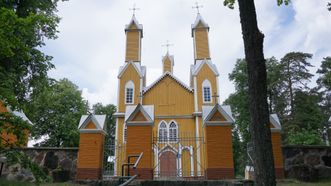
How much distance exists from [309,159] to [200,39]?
18091mm

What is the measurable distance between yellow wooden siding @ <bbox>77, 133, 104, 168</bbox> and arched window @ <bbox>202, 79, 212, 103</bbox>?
49.5 ft

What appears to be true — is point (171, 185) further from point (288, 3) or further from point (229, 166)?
point (288, 3)

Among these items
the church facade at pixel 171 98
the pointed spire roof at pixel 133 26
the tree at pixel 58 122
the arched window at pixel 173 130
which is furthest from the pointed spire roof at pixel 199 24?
the tree at pixel 58 122

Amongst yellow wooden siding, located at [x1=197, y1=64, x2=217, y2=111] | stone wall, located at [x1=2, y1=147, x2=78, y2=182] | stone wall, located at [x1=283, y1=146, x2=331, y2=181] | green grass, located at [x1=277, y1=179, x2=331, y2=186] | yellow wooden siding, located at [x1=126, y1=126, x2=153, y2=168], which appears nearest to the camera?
green grass, located at [x1=277, y1=179, x2=331, y2=186]

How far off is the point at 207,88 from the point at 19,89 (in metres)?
14.9

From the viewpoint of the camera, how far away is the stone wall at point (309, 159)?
902 centimetres

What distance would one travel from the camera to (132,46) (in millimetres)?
26359

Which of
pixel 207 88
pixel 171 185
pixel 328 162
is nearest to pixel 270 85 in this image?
pixel 207 88

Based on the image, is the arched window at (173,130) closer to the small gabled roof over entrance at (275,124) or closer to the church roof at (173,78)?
the church roof at (173,78)

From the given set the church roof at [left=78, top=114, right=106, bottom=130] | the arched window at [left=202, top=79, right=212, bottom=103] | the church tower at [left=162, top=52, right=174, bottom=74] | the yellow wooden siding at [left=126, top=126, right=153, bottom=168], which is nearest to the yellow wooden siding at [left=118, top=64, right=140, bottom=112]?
the arched window at [left=202, top=79, right=212, bottom=103]

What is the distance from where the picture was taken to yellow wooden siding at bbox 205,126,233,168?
8.69 metres

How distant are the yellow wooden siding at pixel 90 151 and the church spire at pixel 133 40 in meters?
17.1

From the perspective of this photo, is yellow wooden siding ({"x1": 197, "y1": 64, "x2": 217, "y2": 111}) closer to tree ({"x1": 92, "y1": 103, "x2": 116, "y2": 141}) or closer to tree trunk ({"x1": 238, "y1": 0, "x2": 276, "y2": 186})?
tree trunk ({"x1": 238, "y1": 0, "x2": 276, "y2": 186})

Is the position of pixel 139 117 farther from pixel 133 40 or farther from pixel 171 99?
pixel 133 40
